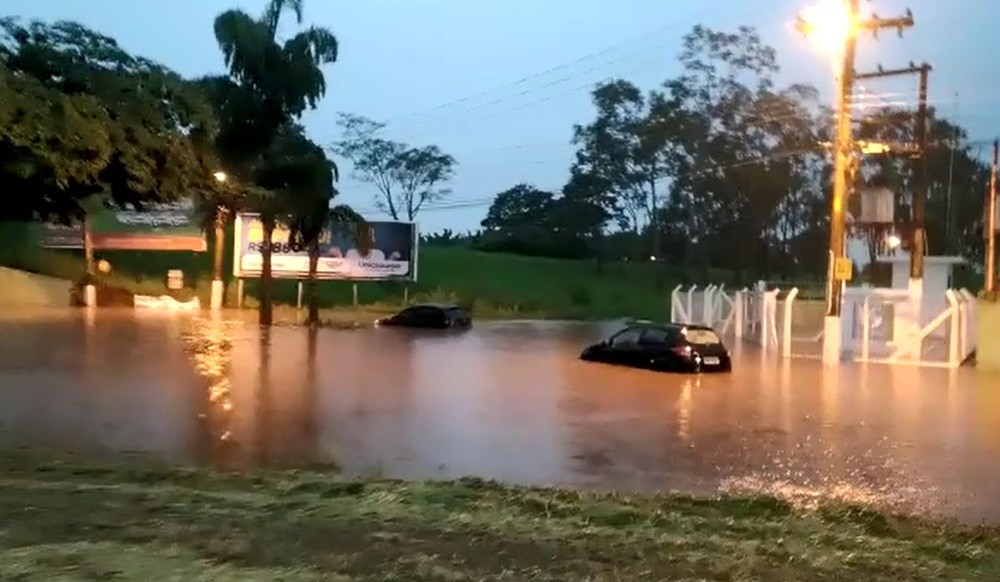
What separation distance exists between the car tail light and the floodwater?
39.9 inches

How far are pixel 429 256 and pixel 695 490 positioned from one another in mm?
78105

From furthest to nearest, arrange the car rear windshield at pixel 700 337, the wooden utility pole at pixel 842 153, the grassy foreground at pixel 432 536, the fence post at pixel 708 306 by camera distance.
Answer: the fence post at pixel 708 306, the wooden utility pole at pixel 842 153, the car rear windshield at pixel 700 337, the grassy foreground at pixel 432 536

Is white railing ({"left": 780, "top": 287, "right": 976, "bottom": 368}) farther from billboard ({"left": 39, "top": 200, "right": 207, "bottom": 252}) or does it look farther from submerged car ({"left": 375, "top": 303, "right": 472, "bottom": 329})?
billboard ({"left": 39, "top": 200, "right": 207, "bottom": 252})

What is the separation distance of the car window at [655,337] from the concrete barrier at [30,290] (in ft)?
107

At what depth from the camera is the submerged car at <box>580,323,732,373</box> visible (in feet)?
92.2

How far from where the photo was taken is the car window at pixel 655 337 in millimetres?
28812

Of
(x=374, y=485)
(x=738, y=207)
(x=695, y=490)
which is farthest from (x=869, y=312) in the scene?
(x=738, y=207)

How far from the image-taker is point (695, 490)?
12242 millimetres

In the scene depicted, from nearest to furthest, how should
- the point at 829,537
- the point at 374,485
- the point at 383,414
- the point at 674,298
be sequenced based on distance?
1. the point at 829,537
2. the point at 374,485
3. the point at 383,414
4. the point at 674,298

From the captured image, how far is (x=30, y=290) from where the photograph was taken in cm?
5506

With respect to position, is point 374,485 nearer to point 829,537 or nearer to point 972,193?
point 829,537

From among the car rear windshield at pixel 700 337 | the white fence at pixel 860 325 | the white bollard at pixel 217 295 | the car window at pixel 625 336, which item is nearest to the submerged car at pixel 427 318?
the white fence at pixel 860 325

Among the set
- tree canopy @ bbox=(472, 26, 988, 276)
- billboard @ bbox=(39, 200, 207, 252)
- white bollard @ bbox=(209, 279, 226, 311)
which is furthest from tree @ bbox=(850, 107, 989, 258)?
billboard @ bbox=(39, 200, 207, 252)

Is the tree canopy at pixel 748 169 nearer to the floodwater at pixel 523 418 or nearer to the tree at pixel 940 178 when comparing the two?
the tree at pixel 940 178
